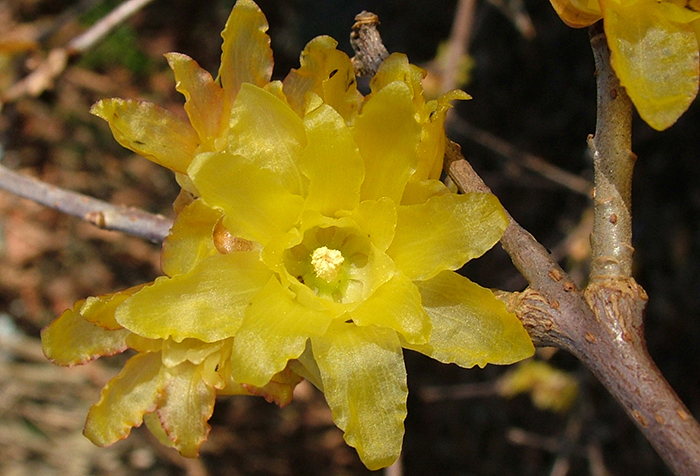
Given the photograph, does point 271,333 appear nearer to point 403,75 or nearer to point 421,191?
point 421,191

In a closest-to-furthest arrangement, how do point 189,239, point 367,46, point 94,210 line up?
point 189,239, point 367,46, point 94,210

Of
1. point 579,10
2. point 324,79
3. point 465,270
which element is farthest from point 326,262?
point 465,270

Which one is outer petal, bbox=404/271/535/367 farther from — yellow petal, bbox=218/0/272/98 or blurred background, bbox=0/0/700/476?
blurred background, bbox=0/0/700/476

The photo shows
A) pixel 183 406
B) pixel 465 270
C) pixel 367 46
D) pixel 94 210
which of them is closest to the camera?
pixel 183 406

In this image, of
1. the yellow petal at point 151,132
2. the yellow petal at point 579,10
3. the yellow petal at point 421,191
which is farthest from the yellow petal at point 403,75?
the yellow petal at point 151,132

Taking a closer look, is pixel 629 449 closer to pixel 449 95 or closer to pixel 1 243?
pixel 449 95

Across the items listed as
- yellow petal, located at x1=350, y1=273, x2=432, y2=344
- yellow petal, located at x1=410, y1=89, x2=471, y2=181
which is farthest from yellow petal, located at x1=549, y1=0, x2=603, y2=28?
yellow petal, located at x1=350, y1=273, x2=432, y2=344
